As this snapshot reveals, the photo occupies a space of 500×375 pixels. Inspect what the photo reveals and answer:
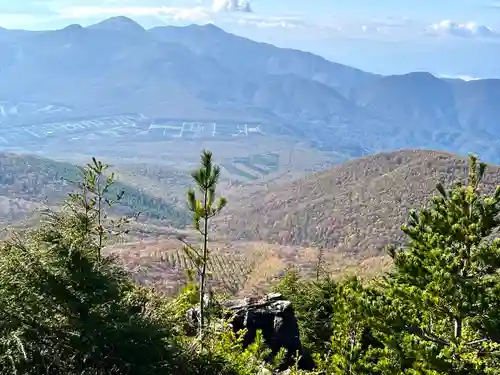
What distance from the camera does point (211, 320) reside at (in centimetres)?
1623

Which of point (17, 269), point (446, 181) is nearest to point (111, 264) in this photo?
point (17, 269)

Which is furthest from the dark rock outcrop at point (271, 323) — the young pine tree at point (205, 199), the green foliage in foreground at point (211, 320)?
the young pine tree at point (205, 199)

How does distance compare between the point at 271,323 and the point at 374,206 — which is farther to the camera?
the point at 374,206

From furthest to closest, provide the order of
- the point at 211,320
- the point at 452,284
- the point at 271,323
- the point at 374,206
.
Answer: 1. the point at 374,206
2. the point at 271,323
3. the point at 211,320
4. the point at 452,284

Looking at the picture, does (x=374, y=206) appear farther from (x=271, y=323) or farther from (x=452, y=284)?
(x=452, y=284)

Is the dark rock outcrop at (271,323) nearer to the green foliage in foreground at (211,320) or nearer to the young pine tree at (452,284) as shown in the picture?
the green foliage in foreground at (211,320)

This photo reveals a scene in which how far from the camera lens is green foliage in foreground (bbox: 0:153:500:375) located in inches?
405

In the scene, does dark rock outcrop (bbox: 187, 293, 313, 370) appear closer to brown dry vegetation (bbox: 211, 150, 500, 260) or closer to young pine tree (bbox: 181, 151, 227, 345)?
young pine tree (bbox: 181, 151, 227, 345)

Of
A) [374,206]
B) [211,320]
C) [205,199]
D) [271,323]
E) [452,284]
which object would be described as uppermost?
[205,199]

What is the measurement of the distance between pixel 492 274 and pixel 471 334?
7.90 feet

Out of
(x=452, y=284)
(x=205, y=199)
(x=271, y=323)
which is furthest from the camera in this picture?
(x=271, y=323)

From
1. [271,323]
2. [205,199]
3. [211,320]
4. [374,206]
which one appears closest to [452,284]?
[205,199]

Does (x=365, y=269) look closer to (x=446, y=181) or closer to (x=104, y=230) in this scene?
(x=446, y=181)

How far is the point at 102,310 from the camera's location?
10.8 m
